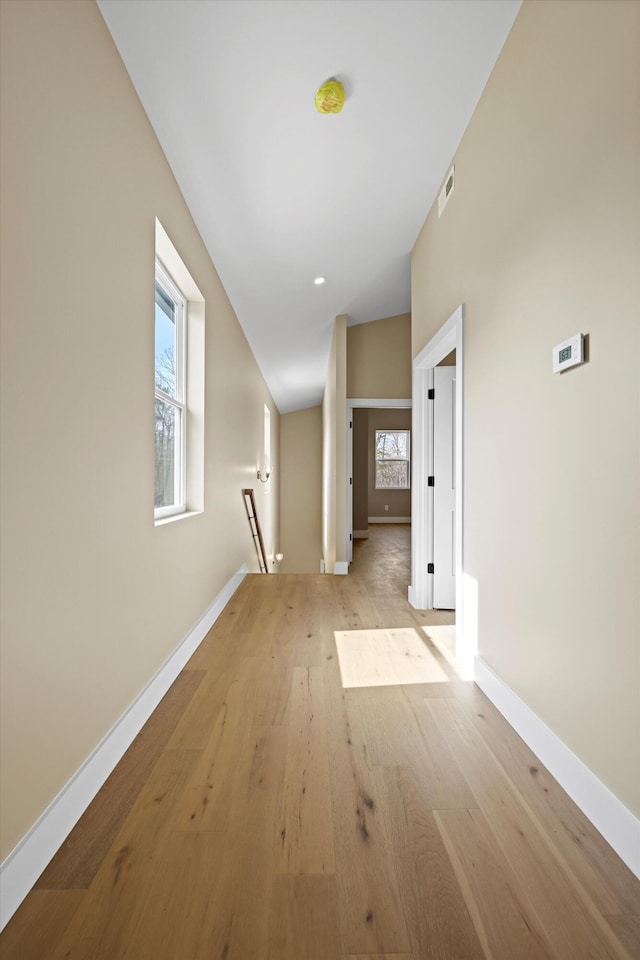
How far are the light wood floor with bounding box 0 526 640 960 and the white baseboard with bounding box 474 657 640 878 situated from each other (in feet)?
0.12

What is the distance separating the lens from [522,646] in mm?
1959

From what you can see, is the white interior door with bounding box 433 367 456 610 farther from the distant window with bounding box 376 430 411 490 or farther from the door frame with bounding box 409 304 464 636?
the distant window with bounding box 376 430 411 490

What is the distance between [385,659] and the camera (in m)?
2.72

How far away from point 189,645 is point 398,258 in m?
3.53

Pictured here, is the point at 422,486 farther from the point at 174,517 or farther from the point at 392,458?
the point at 392,458

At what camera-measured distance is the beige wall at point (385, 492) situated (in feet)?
37.7

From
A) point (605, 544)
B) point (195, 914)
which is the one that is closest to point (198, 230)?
point (605, 544)

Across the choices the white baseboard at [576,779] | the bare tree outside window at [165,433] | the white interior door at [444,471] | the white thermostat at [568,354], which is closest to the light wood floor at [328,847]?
the white baseboard at [576,779]

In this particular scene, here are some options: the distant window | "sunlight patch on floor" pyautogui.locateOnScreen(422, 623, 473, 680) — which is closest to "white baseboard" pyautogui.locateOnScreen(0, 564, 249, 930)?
"sunlight patch on floor" pyautogui.locateOnScreen(422, 623, 473, 680)

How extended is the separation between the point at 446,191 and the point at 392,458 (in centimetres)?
881

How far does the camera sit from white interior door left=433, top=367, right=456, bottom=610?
381cm

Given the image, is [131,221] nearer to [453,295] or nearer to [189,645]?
[453,295]

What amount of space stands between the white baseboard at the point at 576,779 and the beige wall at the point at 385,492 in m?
9.45

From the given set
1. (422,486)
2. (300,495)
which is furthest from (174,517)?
(300,495)
